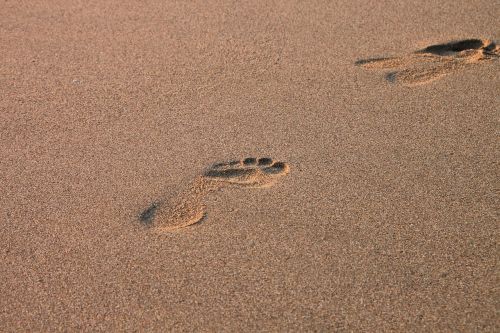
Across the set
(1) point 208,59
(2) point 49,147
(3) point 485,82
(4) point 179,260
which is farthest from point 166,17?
(4) point 179,260

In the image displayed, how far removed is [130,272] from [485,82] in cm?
180

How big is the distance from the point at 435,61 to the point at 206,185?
138 cm

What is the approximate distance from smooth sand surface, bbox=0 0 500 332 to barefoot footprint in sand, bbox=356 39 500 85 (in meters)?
0.02

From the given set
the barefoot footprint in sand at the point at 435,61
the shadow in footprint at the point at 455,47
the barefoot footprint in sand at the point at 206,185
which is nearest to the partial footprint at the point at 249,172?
the barefoot footprint in sand at the point at 206,185

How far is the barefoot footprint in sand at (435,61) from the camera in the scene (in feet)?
9.89

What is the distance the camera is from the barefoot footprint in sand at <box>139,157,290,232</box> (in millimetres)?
2189

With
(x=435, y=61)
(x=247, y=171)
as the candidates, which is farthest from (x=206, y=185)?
(x=435, y=61)

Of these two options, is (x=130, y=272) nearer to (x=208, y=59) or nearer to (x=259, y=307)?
(x=259, y=307)

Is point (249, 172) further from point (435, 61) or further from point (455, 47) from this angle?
point (455, 47)

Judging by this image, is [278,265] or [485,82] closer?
[278,265]

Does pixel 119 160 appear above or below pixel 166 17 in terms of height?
below

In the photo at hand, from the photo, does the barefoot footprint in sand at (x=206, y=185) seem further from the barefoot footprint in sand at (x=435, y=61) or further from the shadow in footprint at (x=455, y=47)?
the shadow in footprint at (x=455, y=47)

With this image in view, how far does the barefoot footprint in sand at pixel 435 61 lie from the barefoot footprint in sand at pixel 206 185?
0.88 metres

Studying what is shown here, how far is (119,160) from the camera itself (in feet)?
8.19
